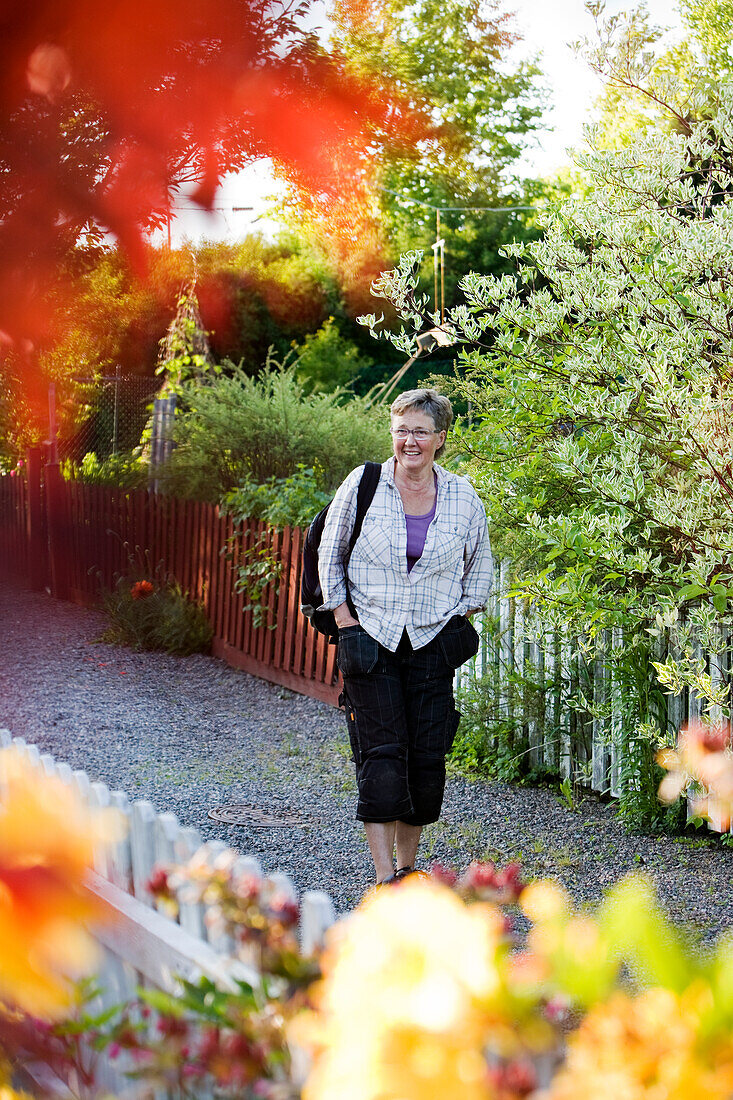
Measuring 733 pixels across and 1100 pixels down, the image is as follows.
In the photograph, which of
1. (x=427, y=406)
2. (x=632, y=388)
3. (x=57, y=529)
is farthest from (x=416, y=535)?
(x=57, y=529)

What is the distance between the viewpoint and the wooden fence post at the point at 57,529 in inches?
451

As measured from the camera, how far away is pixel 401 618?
3.45 meters

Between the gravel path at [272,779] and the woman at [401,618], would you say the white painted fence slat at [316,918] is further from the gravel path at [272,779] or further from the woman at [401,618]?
the woman at [401,618]

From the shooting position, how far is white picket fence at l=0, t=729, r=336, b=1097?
5.33 ft

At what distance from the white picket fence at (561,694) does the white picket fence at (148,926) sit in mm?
2513

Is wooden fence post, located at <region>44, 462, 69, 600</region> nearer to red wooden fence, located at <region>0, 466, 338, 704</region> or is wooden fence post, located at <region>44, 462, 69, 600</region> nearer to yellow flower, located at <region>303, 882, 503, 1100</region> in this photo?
red wooden fence, located at <region>0, 466, 338, 704</region>

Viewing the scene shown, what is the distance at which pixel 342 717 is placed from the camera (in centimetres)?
669

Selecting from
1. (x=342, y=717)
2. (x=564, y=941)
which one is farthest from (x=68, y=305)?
→ (x=342, y=717)

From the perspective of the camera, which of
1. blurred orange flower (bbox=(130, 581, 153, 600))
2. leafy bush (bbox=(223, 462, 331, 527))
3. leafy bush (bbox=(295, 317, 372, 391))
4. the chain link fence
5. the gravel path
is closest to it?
the gravel path

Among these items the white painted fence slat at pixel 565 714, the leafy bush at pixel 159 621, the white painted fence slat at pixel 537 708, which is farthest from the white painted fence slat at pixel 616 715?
the leafy bush at pixel 159 621

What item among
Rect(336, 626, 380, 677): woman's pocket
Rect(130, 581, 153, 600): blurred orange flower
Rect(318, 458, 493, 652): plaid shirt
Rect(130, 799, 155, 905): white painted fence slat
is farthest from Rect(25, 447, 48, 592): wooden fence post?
Rect(130, 799, 155, 905): white painted fence slat

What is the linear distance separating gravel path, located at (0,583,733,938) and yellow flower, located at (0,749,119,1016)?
7.91 feet

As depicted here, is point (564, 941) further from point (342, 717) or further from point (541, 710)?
point (342, 717)

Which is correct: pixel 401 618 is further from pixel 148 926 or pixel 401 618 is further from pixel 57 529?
pixel 57 529
